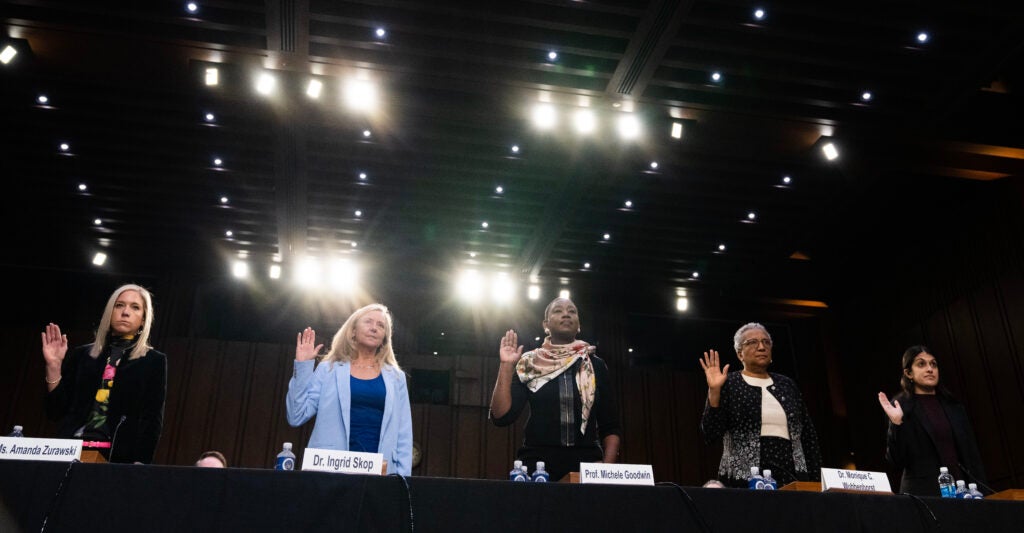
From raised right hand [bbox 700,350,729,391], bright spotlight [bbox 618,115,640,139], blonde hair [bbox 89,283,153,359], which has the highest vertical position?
bright spotlight [bbox 618,115,640,139]

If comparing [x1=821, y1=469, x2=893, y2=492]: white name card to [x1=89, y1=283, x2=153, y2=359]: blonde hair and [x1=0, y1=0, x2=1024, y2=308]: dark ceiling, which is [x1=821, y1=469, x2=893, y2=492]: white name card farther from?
[x1=0, y1=0, x2=1024, y2=308]: dark ceiling

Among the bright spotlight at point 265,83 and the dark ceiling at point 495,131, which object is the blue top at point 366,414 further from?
the bright spotlight at point 265,83

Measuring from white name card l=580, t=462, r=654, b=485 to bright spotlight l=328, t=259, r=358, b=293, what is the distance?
24.7ft

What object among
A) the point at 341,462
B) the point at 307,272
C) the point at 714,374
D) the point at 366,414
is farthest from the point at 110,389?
the point at 307,272

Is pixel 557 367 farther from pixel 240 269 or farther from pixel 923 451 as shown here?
pixel 240 269

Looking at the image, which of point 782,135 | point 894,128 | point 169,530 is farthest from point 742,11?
point 169,530

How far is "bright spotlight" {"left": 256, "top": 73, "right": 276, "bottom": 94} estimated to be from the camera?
240 inches

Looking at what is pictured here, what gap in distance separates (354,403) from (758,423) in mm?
1596

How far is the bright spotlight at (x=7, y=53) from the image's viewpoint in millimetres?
5750

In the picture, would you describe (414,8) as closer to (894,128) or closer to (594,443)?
(594,443)

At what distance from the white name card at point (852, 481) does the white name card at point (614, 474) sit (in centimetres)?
51

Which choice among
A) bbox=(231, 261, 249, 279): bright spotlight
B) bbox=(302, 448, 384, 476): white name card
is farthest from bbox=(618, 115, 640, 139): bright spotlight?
bbox=(231, 261, 249, 279): bright spotlight

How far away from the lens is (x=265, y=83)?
20.0 ft

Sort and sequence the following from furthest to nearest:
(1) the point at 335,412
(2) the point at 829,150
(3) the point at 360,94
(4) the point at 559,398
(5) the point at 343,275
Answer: (5) the point at 343,275 → (2) the point at 829,150 → (3) the point at 360,94 → (4) the point at 559,398 → (1) the point at 335,412
